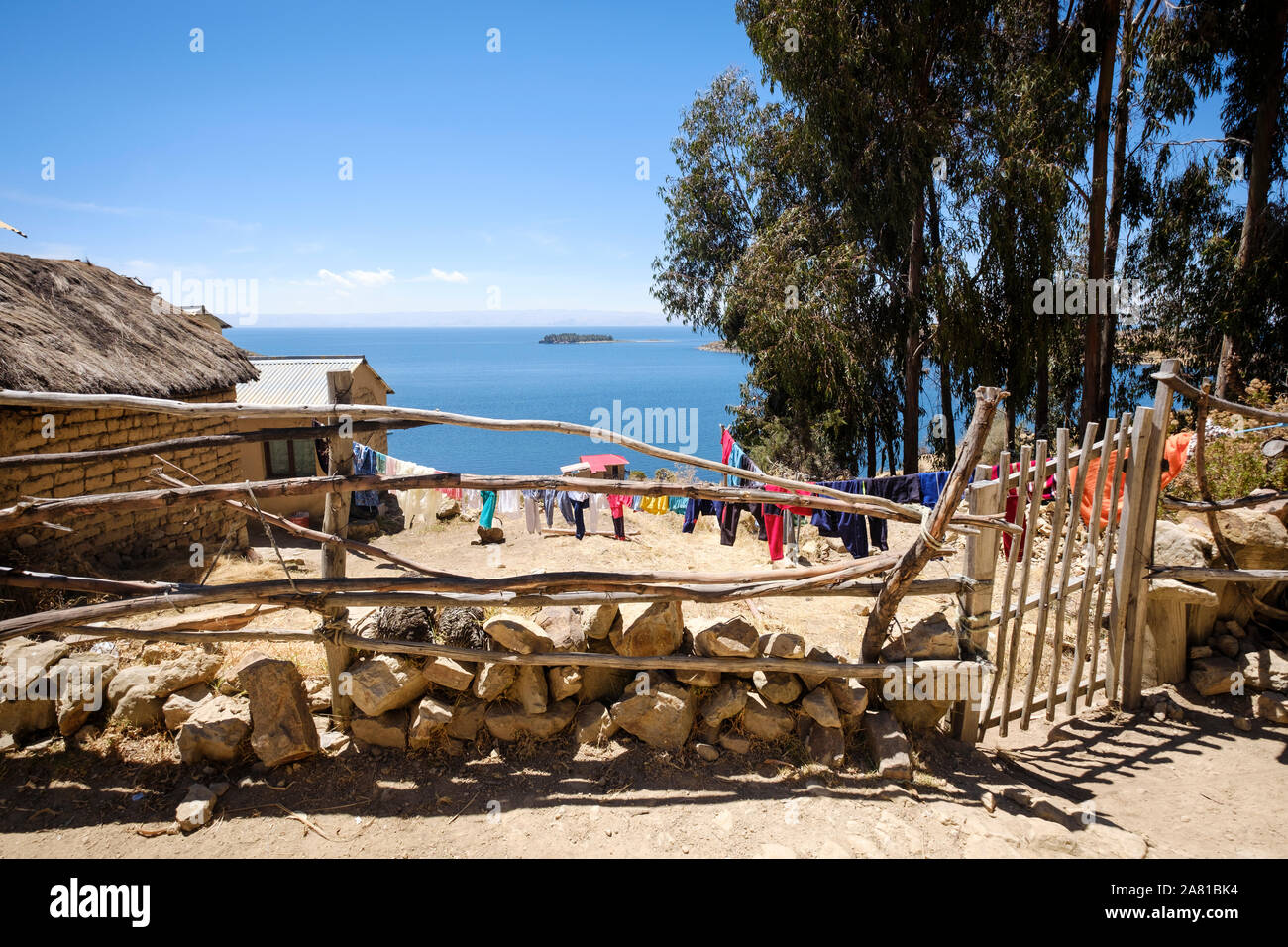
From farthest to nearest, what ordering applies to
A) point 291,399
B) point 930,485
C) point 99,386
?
point 291,399 → point 930,485 → point 99,386

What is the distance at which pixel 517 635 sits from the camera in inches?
179

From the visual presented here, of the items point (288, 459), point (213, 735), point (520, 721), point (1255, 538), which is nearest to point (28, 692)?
point (213, 735)

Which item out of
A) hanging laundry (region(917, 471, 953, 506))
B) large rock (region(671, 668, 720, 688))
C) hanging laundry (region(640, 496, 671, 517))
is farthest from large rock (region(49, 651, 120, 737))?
hanging laundry (region(640, 496, 671, 517))

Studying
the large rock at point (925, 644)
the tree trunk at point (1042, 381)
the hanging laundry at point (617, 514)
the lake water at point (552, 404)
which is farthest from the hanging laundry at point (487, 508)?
the tree trunk at point (1042, 381)

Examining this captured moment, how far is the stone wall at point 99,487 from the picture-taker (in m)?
7.84

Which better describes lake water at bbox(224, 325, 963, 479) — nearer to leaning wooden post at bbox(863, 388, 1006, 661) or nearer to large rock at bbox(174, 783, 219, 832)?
leaning wooden post at bbox(863, 388, 1006, 661)

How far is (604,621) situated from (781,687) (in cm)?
130

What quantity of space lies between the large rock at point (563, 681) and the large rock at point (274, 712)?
1.58m

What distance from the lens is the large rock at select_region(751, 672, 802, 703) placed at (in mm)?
4765

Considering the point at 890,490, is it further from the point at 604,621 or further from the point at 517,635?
the point at 517,635

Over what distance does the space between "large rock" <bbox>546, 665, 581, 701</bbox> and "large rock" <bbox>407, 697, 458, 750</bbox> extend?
0.69 metres

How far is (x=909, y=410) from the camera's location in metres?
18.0

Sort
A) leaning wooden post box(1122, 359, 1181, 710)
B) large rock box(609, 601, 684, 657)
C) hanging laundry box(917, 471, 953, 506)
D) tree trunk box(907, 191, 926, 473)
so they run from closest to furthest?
large rock box(609, 601, 684, 657) < leaning wooden post box(1122, 359, 1181, 710) < hanging laundry box(917, 471, 953, 506) < tree trunk box(907, 191, 926, 473)
